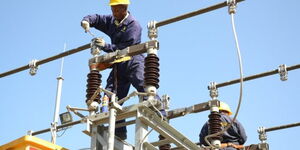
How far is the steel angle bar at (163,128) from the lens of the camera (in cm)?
696

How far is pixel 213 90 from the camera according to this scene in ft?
32.2

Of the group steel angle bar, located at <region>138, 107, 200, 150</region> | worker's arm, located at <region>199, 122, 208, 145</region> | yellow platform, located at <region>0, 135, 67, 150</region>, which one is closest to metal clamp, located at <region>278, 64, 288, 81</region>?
worker's arm, located at <region>199, 122, 208, 145</region>

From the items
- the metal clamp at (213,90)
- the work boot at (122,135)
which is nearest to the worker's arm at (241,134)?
the metal clamp at (213,90)

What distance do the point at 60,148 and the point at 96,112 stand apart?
0.64 meters

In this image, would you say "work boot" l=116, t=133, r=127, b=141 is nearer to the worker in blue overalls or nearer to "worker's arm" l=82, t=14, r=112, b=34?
the worker in blue overalls

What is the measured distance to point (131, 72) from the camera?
817 cm

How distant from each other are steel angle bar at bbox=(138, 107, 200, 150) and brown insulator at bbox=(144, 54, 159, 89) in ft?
1.38

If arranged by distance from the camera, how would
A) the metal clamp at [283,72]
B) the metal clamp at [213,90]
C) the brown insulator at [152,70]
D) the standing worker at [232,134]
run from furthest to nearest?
the standing worker at [232,134] < the metal clamp at [213,90] < the metal clamp at [283,72] < the brown insulator at [152,70]

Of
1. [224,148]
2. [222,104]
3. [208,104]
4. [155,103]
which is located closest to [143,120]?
[155,103]

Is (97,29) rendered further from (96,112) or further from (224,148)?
(224,148)

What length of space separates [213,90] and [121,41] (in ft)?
6.98

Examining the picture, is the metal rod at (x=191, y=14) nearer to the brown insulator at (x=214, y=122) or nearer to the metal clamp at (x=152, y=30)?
the metal clamp at (x=152, y=30)

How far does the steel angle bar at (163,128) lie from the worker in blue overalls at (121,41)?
34.9 inches

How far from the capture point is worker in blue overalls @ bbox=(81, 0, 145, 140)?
8.16 meters
